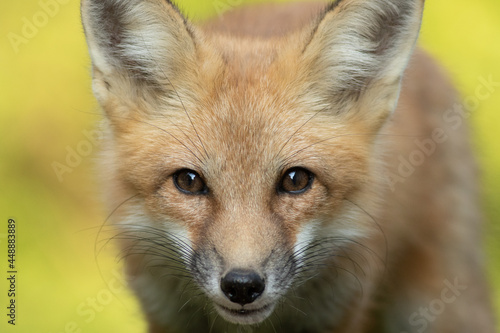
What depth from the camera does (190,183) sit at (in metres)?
4.02

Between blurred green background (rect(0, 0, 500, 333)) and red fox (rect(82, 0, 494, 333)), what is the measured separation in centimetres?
234

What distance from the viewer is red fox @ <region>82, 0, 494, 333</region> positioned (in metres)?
3.89

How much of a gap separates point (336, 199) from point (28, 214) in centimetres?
497

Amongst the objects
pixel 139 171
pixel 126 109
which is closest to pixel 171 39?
pixel 126 109

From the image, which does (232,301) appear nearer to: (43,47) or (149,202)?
(149,202)

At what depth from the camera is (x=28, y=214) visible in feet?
26.7
